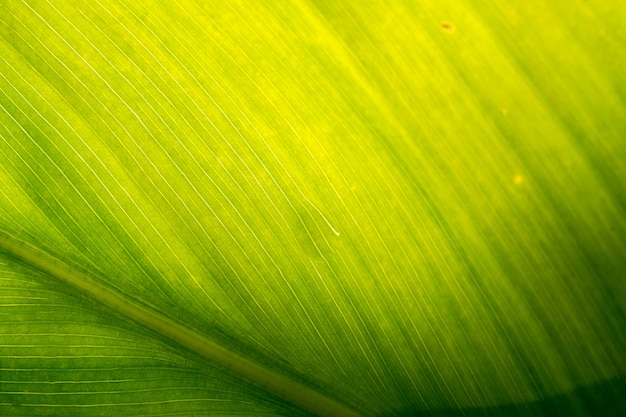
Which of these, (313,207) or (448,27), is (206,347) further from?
(448,27)

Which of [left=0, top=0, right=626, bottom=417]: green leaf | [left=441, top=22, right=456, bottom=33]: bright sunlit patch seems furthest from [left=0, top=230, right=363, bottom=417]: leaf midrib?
[left=441, top=22, right=456, bottom=33]: bright sunlit patch

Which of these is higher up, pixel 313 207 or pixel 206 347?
pixel 313 207

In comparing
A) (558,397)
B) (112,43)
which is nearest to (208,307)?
(112,43)

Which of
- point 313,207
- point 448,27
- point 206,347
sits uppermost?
point 448,27

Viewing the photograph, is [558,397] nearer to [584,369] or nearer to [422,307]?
[584,369]

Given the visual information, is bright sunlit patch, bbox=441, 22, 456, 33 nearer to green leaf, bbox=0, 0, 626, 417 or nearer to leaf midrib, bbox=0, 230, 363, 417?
green leaf, bbox=0, 0, 626, 417

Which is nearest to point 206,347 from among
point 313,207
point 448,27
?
point 313,207

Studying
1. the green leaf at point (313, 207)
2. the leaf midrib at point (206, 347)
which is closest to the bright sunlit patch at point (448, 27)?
the green leaf at point (313, 207)
